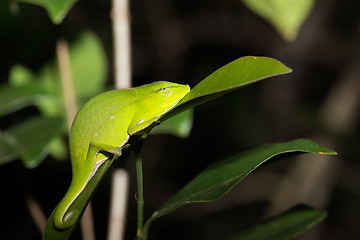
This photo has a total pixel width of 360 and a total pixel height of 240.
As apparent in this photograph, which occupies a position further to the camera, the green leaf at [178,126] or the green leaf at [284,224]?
the green leaf at [178,126]

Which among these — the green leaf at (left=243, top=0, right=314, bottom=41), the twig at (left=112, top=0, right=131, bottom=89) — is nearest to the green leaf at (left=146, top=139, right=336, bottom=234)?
the twig at (left=112, top=0, right=131, bottom=89)

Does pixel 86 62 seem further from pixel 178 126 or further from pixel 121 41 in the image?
pixel 178 126

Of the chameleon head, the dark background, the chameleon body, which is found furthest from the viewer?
the dark background

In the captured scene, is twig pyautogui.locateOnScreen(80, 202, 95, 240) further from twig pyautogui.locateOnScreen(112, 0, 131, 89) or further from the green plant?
the green plant

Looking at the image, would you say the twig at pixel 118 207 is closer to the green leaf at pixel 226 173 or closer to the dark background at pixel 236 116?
the green leaf at pixel 226 173

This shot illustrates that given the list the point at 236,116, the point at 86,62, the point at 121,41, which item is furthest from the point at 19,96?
the point at 236,116

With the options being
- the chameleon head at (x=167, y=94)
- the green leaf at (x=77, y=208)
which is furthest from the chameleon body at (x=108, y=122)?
the green leaf at (x=77, y=208)

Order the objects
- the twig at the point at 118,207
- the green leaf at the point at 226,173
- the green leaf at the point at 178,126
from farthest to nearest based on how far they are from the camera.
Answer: the green leaf at the point at 178,126, the twig at the point at 118,207, the green leaf at the point at 226,173
